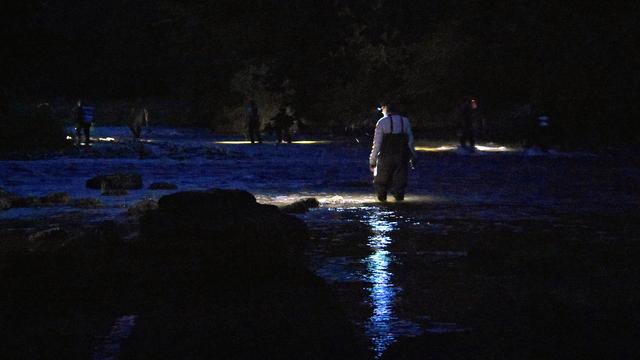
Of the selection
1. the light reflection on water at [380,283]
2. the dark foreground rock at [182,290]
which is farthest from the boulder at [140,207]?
the light reflection on water at [380,283]

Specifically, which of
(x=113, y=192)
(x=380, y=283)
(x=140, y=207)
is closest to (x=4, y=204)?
(x=140, y=207)

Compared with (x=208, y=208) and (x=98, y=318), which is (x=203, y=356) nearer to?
(x=98, y=318)

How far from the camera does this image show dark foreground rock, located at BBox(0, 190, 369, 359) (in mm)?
6832

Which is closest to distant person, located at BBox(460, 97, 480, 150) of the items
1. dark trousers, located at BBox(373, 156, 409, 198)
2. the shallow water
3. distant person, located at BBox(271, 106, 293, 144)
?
the shallow water

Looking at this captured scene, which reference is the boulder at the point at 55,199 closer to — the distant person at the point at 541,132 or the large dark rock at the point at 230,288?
the large dark rock at the point at 230,288

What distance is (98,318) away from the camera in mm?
7699

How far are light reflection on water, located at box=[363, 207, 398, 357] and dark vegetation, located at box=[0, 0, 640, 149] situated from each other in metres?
24.4

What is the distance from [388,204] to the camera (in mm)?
17234

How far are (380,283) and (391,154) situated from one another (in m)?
8.74

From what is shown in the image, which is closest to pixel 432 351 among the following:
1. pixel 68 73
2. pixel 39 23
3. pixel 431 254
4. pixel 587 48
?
pixel 431 254

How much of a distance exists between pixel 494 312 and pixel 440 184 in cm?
1366

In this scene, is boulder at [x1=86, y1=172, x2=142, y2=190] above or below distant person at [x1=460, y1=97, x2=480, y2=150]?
below

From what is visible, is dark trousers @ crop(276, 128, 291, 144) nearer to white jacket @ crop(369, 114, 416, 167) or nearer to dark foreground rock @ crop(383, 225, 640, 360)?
white jacket @ crop(369, 114, 416, 167)

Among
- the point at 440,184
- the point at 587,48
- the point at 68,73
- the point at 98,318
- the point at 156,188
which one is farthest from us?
the point at 68,73
